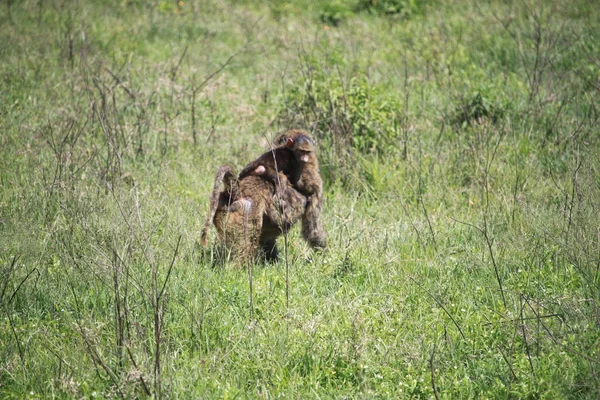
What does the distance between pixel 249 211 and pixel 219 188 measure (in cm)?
33

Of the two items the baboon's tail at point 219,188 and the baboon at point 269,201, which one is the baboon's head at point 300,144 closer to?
the baboon at point 269,201

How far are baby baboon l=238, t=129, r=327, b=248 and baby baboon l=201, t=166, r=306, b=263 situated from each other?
75 millimetres

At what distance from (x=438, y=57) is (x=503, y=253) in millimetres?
5037

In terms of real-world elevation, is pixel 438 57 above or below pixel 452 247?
above

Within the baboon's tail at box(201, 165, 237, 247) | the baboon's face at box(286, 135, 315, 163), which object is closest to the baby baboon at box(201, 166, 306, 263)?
the baboon's tail at box(201, 165, 237, 247)

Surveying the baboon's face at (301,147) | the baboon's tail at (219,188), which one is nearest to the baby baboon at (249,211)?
the baboon's tail at (219,188)

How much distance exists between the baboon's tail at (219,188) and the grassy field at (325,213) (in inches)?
11.1

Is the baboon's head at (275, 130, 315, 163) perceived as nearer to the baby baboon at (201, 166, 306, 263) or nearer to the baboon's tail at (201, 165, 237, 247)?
the baby baboon at (201, 166, 306, 263)

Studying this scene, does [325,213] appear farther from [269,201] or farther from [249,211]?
[249,211]

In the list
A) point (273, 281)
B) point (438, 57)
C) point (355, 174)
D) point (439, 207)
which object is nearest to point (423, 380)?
point (273, 281)

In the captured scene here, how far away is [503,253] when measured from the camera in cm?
543

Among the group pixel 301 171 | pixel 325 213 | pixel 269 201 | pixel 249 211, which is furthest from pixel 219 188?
pixel 325 213

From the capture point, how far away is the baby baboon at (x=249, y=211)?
5297 mm

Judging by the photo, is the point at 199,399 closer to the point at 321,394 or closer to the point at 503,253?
the point at 321,394
